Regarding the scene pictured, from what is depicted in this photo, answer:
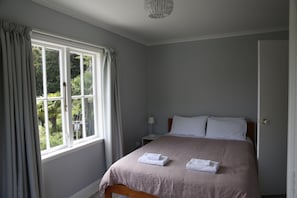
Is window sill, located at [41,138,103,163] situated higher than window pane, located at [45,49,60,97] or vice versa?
window pane, located at [45,49,60,97]

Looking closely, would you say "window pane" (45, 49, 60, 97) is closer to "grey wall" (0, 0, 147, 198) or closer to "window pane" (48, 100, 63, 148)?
"window pane" (48, 100, 63, 148)

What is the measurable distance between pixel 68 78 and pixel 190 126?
86.2 inches

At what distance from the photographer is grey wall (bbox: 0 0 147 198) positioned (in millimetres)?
2125

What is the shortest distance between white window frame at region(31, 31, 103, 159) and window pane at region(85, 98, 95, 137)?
5 centimetres

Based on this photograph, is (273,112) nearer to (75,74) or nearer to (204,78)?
(204,78)

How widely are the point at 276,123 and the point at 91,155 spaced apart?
2.40 m

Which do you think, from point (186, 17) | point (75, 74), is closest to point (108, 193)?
point (75, 74)

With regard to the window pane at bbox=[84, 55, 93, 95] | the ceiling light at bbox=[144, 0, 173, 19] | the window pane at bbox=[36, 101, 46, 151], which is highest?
the ceiling light at bbox=[144, 0, 173, 19]

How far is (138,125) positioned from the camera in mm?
4145

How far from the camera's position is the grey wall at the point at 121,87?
6.97 feet

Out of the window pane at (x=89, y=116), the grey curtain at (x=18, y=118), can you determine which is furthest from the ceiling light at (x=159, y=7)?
the window pane at (x=89, y=116)

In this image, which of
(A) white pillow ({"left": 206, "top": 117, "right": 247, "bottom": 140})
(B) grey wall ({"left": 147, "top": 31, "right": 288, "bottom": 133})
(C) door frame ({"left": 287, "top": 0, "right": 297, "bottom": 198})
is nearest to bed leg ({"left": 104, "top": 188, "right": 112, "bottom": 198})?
(C) door frame ({"left": 287, "top": 0, "right": 297, "bottom": 198})

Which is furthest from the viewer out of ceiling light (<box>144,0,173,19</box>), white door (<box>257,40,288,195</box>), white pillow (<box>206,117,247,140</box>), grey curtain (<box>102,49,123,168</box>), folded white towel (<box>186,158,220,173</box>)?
white pillow (<box>206,117,247,140</box>)

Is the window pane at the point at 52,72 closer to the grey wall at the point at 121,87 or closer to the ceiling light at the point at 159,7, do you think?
the grey wall at the point at 121,87
